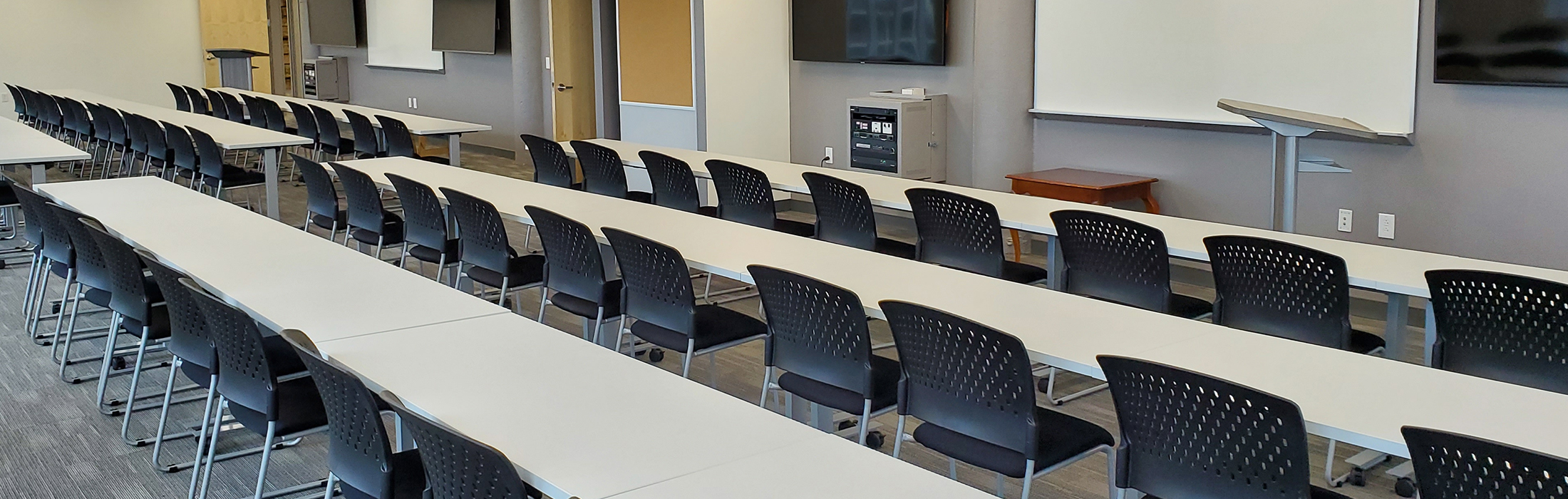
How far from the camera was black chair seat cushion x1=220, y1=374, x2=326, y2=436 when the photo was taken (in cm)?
342

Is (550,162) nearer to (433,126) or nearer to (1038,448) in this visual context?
(433,126)

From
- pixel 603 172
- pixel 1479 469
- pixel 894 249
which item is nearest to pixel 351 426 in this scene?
pixel 1479 469

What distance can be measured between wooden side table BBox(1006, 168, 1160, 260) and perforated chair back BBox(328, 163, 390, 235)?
336 cm

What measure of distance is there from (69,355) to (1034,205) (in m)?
4.31

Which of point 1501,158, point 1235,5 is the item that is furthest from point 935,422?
point 1235,5

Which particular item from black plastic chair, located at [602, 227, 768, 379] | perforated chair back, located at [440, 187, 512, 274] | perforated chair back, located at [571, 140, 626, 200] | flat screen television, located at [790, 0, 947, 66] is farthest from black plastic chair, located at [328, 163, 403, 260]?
flat screen television, located at [790, 0, 947, 66]

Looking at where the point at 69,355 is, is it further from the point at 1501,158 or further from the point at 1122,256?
the point at 1501,158

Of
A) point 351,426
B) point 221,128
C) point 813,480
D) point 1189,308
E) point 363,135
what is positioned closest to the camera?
point 813,480

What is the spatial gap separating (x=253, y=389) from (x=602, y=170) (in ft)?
12.5

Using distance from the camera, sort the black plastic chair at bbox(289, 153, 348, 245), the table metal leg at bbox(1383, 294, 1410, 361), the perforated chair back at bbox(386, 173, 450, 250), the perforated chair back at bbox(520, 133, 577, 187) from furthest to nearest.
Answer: the perforated chair back at bbox(520, 133, 577, 187)
the black plastic chair at bbox(289, 153, 348, 245)
the perforated chair back at bbox(386, 173, 450, 250)
the table metal leg at bbox(1383, 294, 1410, 361)

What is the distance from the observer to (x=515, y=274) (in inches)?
206

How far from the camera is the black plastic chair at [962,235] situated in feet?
16.2

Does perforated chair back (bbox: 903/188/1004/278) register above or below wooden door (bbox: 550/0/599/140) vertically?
below

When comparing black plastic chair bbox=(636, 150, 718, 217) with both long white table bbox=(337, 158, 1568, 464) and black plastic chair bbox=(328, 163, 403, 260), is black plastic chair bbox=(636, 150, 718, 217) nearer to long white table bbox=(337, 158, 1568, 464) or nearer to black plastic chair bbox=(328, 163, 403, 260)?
black plastic chair bbox=(328, 163, 403, 260)
